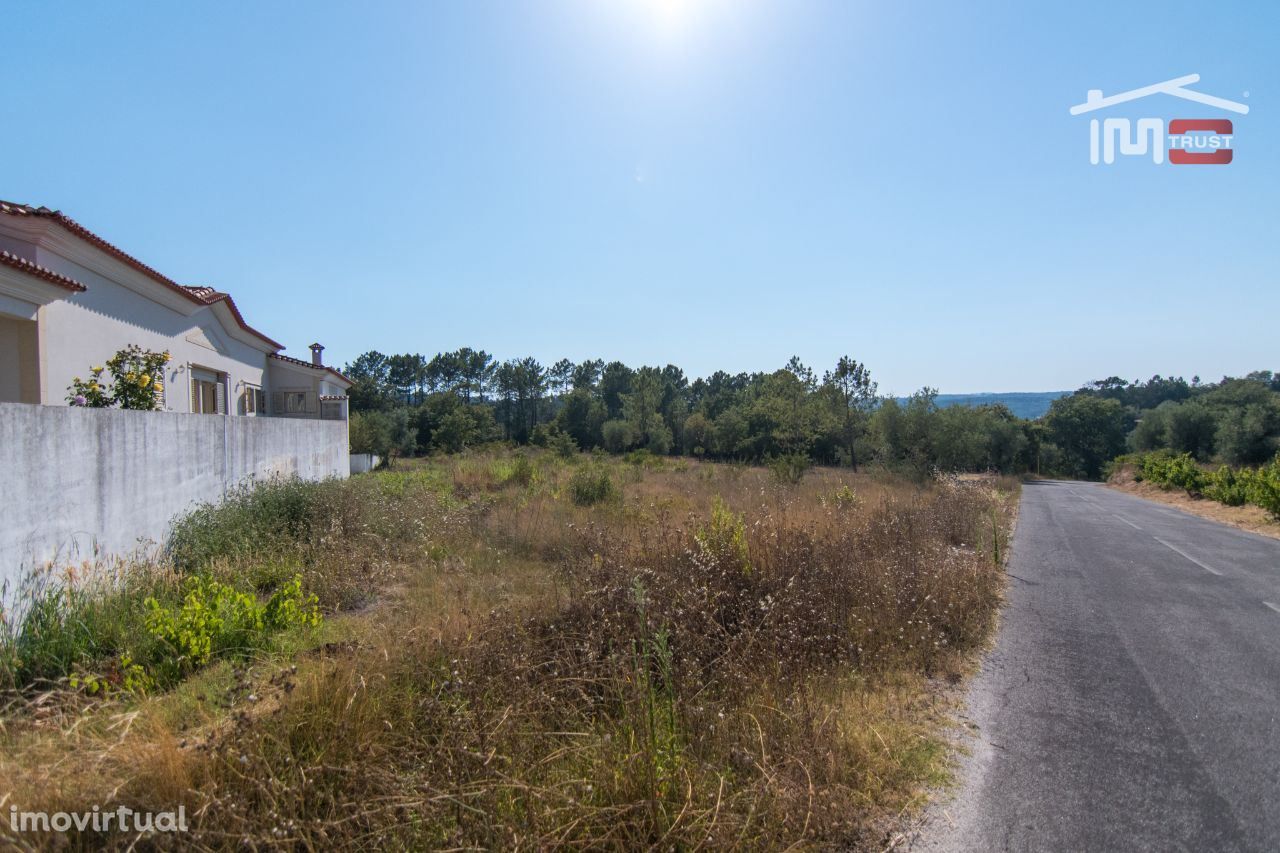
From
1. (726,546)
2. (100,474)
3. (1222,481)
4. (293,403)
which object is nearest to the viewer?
(726,546)

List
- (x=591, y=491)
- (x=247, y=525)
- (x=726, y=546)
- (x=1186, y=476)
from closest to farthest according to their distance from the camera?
1. (x=726, y=546)
2. (x=247, y=525)
3. (x=591, y=491)
4. (x=1186, y=476)

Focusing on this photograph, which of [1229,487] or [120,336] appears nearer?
[120,336]

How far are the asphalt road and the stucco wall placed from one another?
6738 millimetres

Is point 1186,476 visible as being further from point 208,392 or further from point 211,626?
point 208,392

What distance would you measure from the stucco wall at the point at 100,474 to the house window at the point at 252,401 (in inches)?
379

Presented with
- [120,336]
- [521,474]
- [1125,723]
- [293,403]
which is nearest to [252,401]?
[293,403]

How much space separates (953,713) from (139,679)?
5.35 meters

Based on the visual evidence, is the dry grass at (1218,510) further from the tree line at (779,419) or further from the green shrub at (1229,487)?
the tree line at (779,419)

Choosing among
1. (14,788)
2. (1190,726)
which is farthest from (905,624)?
(14,788)

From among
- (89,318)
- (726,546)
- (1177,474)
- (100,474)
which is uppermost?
(89,318)

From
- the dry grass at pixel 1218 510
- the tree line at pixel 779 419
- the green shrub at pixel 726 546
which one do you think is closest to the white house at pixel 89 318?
the green shrub at pixel 726 546

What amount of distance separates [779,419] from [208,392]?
23.0 meters

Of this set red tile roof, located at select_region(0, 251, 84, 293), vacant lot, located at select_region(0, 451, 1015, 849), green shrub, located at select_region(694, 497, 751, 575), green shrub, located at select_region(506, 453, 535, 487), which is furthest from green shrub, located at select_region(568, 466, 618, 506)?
red tile roof, located at select_region(0, 251, 84, 293)

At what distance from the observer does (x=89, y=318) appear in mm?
10195
